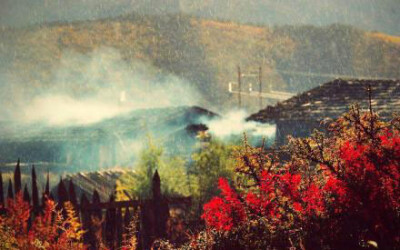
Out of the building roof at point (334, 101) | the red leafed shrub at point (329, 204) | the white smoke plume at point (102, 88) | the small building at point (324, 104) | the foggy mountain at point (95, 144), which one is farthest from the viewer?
the white smoke plume at point (102, 88)

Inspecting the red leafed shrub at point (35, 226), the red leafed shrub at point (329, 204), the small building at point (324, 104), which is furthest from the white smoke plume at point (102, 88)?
the red leafed shrub at point (329, 204)

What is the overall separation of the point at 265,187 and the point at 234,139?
15579 millimetres

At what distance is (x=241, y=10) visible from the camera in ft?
380

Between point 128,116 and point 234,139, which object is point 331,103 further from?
point 128,116

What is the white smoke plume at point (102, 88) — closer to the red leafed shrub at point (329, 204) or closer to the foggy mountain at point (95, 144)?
the foggy mountain at point (95, 144)

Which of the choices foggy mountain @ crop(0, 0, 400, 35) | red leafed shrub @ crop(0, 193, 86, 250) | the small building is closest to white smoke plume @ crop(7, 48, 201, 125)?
foggy mountain @ crop(0, 0, 400, 35)

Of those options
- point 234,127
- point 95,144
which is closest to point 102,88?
point 234,127

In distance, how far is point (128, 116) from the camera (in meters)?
43.0

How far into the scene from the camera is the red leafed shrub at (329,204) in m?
4.29

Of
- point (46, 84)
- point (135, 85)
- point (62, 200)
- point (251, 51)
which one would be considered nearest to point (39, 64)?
point (46, 84)

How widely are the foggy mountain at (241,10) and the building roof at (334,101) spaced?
83283mm

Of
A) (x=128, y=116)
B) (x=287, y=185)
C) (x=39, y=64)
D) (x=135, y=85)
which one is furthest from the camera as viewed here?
(x=39, y=64)

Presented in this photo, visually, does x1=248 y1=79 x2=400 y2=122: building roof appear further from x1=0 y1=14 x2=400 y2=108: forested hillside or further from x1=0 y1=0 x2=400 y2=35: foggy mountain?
x1=0 y1=0 x2=400 y2=35: foggy mountain

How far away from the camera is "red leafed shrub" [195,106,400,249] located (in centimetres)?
429
